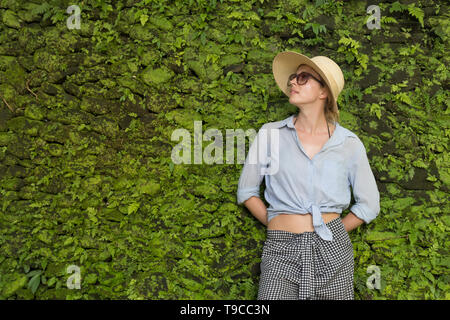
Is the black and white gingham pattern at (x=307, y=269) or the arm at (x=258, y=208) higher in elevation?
the arm at (x=258, y=208)

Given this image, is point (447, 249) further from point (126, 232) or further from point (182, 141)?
point (126, 232)

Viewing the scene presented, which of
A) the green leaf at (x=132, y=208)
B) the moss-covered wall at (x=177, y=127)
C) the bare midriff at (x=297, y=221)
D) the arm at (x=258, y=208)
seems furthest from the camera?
the green leaf at (x=132, y=208)

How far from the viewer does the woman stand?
3.49 m

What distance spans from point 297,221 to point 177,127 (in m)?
1.80

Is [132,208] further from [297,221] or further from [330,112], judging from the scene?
[330,112]

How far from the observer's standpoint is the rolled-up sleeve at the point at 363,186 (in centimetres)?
376

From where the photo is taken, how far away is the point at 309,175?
362 centimetres

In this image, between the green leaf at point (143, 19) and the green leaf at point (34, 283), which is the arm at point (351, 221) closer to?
the green leaf at point (143, 19)

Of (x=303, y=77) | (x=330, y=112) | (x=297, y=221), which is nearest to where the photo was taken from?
(x=297, y=221)

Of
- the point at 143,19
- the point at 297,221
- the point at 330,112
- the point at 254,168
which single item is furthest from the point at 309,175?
the point at 143,19

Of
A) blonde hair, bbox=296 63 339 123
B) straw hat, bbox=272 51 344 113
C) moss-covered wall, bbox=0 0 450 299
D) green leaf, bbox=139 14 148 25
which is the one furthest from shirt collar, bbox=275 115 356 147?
green leaf, bbox=139 14 148 25

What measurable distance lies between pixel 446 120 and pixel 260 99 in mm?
2089

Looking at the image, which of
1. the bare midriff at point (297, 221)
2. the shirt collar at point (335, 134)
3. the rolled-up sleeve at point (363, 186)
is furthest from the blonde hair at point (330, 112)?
the bare midriff at point (297, 221)
